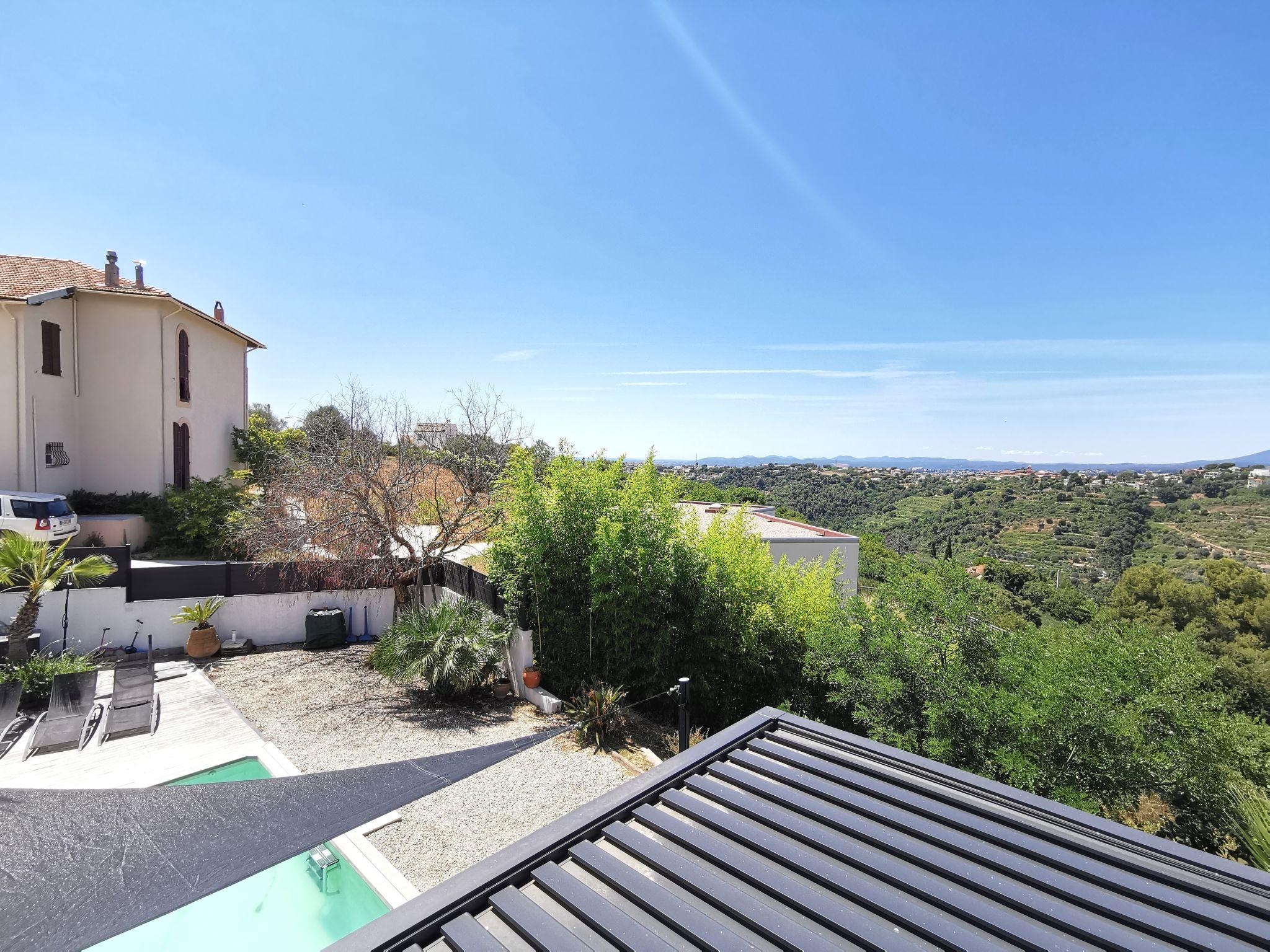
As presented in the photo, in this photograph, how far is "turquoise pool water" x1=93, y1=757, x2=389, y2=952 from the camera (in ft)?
12.8

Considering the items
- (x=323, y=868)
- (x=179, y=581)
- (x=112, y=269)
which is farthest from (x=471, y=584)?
(x=112, y=269)

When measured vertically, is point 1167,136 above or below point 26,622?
above

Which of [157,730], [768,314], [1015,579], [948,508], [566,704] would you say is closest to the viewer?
[157,730]

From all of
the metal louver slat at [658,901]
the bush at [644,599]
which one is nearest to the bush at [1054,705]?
the bush at [644,599]

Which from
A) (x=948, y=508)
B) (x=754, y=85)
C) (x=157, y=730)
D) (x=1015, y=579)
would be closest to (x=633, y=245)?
(x=754, y=85)

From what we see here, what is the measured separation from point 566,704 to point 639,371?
62.5 ft

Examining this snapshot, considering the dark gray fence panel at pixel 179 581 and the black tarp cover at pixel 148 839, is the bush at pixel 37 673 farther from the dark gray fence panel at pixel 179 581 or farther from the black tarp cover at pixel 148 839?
the black tarp cover at pixel 148 839

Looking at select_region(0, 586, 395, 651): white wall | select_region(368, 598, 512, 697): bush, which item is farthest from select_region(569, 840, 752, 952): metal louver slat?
select_region(0, 586, 395, 651): white wall

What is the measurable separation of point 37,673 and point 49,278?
12347mm

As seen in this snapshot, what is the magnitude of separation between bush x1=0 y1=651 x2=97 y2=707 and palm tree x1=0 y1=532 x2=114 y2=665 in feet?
0.89

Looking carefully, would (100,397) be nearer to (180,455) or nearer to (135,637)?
(180,455)

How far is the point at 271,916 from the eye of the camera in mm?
4219

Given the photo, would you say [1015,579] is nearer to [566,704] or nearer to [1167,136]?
[1167,136]

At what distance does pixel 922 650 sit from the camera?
5.47 meters
